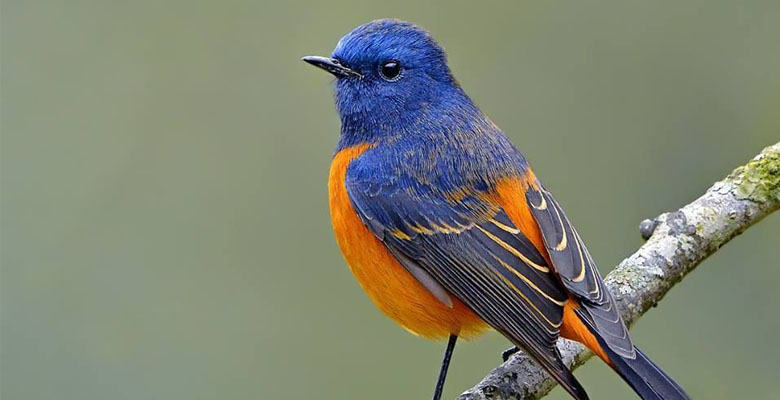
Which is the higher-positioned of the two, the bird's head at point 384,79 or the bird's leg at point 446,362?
the bird's head at point 384,79

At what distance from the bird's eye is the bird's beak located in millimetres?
110

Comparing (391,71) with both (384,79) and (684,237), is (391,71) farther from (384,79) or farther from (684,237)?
(684,237)

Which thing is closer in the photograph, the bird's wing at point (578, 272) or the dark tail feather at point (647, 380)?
the dark tail feather at point (647, 380)

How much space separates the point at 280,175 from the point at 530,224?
8.72ft

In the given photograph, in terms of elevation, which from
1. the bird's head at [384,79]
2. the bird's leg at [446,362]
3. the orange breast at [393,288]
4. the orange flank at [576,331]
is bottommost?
the bird's leg at [446,362]

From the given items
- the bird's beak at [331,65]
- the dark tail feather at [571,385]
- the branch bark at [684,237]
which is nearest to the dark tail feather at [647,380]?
the dark tail feather at [571,385]

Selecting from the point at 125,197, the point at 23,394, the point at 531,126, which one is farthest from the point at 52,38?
the point at 531,126

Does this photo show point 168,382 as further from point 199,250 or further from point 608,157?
point 608,157

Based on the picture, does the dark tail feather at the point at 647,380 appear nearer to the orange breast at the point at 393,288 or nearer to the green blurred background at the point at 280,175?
the orange breast at the point at 393,288

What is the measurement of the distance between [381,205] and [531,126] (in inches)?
101

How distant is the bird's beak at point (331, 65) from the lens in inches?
204

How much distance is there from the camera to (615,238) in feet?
22.1

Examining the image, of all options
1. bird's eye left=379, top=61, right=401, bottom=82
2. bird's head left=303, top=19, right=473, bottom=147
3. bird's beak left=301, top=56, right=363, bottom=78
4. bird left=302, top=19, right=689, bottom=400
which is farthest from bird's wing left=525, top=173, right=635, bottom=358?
bird's beak left=301, top=56, right=363, bottom=78

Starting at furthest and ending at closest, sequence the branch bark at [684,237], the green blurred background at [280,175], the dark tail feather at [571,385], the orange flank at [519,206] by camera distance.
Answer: the green blurred background at [280,175]
the branch bark at [684,237]
the orange flank at [519,206]
the dark tail feather at [571,385]
